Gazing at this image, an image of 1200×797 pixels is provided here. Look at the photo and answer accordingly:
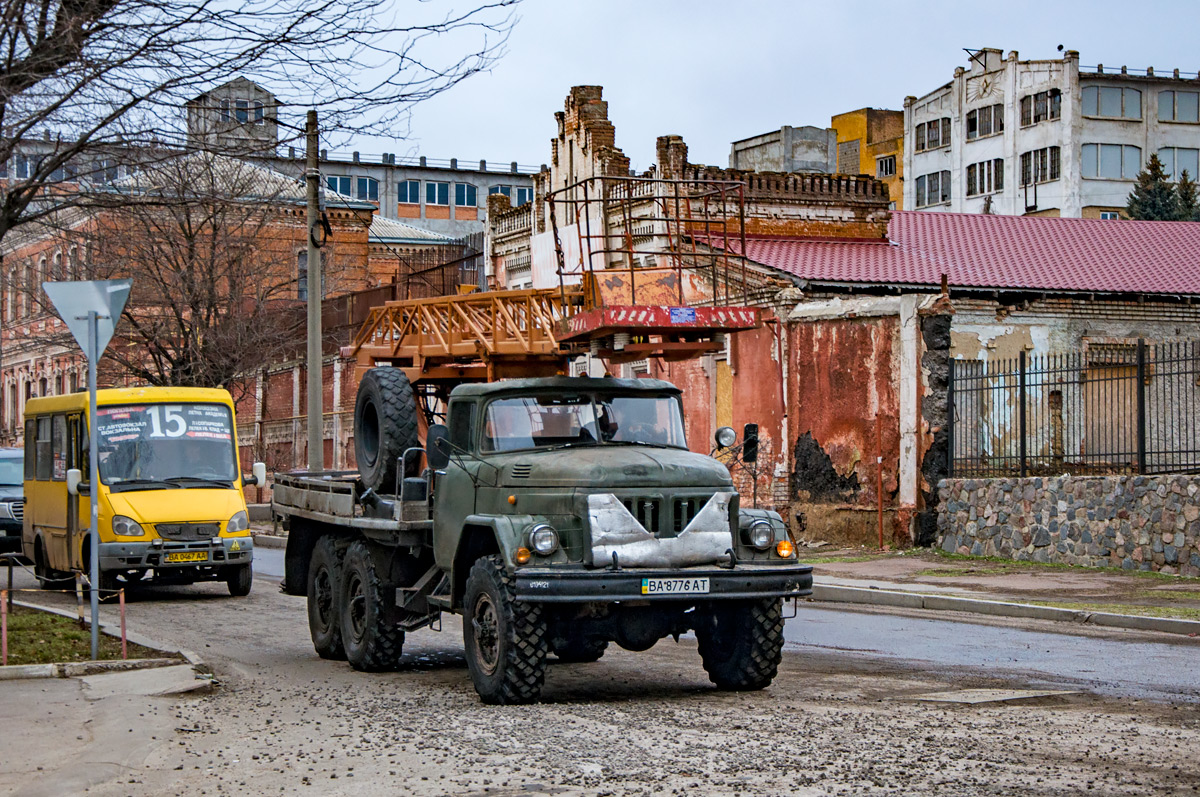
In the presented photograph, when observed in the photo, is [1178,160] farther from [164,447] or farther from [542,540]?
[542,540]

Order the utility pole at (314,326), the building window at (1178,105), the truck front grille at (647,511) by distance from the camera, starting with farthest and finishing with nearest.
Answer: the building window at (1178,105) → the utility pole at (314,326) → the truck front grille at (647,511)

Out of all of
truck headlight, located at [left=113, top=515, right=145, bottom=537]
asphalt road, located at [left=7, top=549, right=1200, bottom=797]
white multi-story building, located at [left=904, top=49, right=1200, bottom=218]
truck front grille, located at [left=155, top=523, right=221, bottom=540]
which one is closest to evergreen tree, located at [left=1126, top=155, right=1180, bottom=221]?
white multi-story building, located at [left=904, top=49, right=1200, bottom=218]

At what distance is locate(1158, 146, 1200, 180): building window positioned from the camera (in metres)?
71.8

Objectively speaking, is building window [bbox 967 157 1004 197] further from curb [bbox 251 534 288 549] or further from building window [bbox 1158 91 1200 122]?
curb [bbox 251 534 288 549]

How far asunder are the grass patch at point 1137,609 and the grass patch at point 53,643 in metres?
9.55

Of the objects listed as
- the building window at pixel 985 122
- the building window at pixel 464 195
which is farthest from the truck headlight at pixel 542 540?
the building window at pixel 464 195

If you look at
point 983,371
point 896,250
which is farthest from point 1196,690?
point 896,250

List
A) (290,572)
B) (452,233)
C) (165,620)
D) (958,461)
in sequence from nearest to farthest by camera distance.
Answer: (290,572) < (165,620) < (958,461) < (452,233)

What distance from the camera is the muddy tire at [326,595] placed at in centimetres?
1273

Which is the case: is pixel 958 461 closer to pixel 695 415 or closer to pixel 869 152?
pixel 695 415

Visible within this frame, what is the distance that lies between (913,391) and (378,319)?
12.1m

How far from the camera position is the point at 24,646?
1258cm

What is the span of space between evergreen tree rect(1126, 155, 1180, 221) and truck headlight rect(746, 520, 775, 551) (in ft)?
175

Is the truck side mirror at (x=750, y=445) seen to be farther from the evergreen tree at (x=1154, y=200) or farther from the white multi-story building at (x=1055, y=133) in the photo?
the white multi-story building at (x=1055, y=133)
